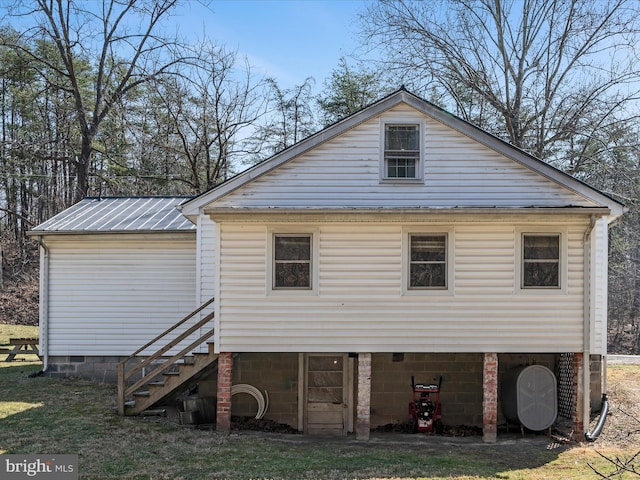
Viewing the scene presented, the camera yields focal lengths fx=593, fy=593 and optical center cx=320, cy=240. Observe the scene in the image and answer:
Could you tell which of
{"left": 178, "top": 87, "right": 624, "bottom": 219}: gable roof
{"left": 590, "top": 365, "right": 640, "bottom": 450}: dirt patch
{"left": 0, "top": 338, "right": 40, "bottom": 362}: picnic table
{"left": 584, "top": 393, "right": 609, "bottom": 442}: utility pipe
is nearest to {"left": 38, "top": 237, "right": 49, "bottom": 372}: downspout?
{"left": 0, "top": 338, "right": 40, "bottom": 362}: picnic table

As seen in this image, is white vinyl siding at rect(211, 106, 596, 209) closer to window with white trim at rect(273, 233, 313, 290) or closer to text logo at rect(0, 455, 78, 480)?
window with white trim at rect(273, 233, 313, 290)

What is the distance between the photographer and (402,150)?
464 inches

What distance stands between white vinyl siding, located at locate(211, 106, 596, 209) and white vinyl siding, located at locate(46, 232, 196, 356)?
405 centimetres

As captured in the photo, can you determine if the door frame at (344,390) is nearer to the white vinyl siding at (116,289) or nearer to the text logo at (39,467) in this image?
the white vinyl siding at (116,289)

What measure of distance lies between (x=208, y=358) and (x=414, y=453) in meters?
4.39

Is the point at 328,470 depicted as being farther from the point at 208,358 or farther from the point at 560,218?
the point at 560,218

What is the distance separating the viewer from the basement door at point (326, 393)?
12.7 metres

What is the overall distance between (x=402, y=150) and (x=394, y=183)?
2.24 ft

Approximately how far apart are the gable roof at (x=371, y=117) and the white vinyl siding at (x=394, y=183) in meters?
0.10

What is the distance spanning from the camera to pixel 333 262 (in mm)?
11281

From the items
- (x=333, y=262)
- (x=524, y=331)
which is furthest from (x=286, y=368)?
(x=524, y=331)

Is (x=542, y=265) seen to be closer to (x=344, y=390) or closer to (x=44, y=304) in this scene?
(x=344, y=390)

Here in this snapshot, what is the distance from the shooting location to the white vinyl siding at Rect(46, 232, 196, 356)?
14.9 meters

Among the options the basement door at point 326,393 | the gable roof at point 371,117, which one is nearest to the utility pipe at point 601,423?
the gable roof at point 371,117
